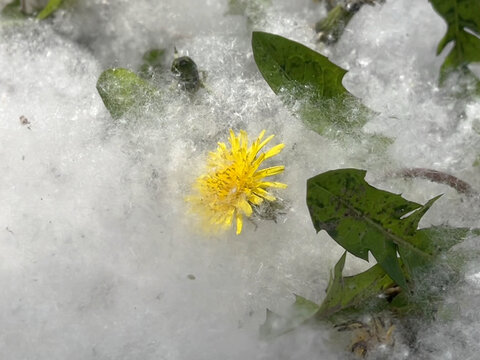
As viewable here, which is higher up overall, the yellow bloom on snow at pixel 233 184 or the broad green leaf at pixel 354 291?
the yellow bloom on snow at pixel 233 184

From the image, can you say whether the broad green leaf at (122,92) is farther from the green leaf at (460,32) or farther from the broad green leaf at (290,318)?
the green leaf at (460,32)

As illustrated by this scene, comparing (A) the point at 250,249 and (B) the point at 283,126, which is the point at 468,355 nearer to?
(A) the point at 250,249

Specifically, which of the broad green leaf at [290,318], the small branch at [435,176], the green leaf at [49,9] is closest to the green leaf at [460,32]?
the small branch at [435,176]

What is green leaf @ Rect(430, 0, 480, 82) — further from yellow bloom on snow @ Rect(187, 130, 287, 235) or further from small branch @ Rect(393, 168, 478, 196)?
yellow bloom on snow @ Rect(187, 130, 287, 235)

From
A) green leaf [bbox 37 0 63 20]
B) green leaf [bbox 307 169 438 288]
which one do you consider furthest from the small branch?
green leaf [bbox 37 0 63 20]

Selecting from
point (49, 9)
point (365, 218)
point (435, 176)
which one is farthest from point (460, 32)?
point (49, 9)

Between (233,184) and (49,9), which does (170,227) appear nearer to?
(233,184)
